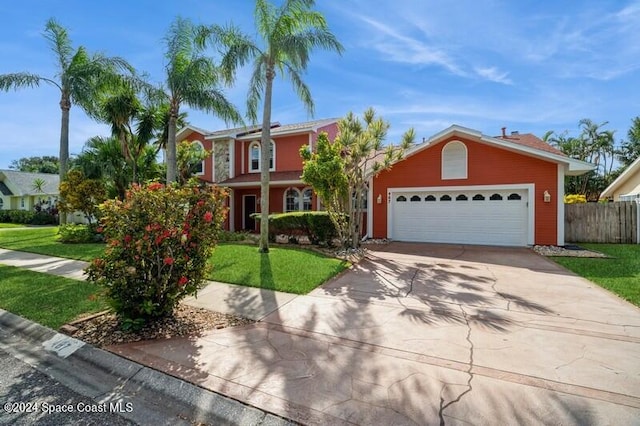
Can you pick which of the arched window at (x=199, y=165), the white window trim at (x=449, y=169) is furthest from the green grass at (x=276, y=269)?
the arched window at (x=199, y=165)

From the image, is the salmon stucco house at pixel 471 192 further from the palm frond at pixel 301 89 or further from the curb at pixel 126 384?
the curb at pixel 126 384

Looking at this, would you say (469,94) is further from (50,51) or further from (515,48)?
(50,51)

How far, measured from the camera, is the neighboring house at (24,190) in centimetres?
3203

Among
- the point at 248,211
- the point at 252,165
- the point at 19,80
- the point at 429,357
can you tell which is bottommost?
the point at 429,357

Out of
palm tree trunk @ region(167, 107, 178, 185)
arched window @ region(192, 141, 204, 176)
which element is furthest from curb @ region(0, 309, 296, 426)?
arched window @ region(192, 141, 204, 176)

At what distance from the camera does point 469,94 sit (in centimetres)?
1340

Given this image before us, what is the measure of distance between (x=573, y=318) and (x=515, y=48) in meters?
9.06

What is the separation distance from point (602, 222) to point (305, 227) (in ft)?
42.0

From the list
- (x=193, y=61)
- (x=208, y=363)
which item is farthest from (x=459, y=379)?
(x=193, y=61)

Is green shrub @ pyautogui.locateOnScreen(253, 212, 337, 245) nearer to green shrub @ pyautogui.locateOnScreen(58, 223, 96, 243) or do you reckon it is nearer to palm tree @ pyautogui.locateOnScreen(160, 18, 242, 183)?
palm tree @ pyautogui.locateOnScreen(160, 18, 242, 183)

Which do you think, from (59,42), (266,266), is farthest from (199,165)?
(266,266)

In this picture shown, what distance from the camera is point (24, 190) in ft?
107

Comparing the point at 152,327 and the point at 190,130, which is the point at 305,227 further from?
the point at 190,130

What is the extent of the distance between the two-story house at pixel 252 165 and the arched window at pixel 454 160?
6.78 meters
